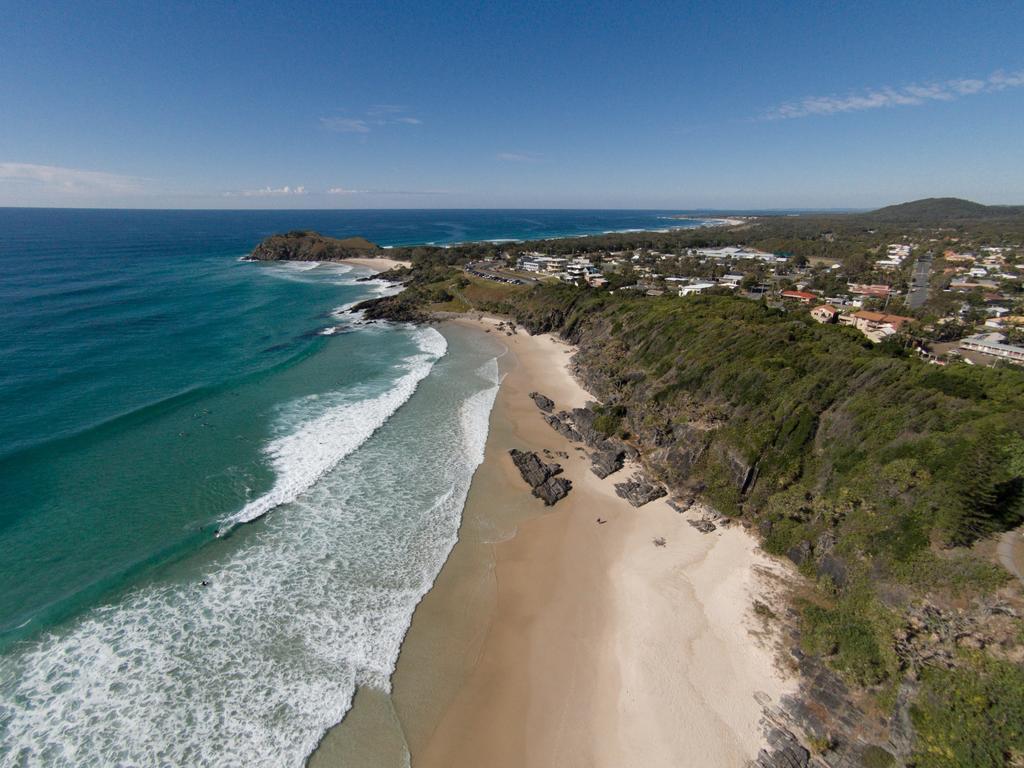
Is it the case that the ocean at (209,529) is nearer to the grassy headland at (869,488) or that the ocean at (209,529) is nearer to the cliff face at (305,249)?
the grassy headland at (869,488)

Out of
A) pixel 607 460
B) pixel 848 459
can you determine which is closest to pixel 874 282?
pixel 848 459

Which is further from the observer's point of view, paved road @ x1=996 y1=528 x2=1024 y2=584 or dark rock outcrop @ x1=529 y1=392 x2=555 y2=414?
dark rock outcrop @ x1=529 y1=392 x2=555 y2=414

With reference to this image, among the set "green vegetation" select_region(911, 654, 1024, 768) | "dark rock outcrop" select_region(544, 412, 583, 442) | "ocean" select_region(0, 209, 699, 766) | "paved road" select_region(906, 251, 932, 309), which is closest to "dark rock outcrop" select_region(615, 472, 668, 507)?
"dark rock outcrop" select_region(544, 412, 583, 442)

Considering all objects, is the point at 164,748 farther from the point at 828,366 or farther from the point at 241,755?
the point at 828,366

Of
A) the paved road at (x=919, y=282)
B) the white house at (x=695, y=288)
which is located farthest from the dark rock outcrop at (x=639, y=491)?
the paved road at (x=919, y=282)

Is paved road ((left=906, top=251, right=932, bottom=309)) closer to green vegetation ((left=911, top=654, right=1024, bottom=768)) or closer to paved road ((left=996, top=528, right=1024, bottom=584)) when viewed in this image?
paved road ((left=996, top=528, right=1024, bottom=584))

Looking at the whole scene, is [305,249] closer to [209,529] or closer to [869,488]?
[209,529]
